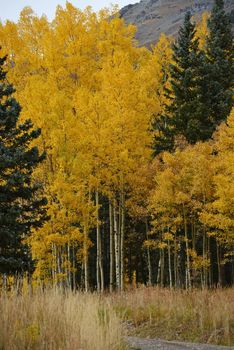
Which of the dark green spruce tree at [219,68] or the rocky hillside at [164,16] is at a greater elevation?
the rocky hillside at [164,16]

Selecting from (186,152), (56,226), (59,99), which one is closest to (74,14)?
(59,99)

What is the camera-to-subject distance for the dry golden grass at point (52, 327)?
18.2ft

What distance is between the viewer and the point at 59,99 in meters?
22.6

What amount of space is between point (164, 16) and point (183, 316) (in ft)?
574

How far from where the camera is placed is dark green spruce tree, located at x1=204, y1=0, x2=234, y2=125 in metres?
28.4

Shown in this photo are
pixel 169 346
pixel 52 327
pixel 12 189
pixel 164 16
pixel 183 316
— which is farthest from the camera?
pixel 164 16

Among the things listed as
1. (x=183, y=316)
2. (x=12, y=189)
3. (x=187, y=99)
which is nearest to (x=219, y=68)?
(x=187, y=99)

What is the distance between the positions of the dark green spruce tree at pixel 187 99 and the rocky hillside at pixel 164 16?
356 ft

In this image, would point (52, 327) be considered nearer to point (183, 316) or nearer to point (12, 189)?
point (183, 316)

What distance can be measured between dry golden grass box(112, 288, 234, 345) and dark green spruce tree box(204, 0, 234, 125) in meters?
15.3

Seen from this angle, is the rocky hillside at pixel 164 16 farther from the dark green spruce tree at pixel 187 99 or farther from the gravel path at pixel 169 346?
the gravel path at pixel 169 346

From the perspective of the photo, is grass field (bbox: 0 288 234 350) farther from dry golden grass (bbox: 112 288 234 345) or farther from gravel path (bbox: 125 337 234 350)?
gravel path (bbox: 125 337 234 350)

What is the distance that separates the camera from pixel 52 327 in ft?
19.9

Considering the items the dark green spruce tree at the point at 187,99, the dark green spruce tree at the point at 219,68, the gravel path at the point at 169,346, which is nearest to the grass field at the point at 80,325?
the gravel path at the point at 169,346
